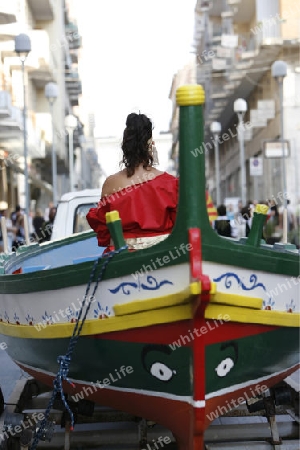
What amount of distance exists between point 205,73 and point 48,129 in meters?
16.3

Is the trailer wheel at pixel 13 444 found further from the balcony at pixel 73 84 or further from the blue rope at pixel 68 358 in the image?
the balcony at pixel 73 84

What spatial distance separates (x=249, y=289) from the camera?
4.54 m

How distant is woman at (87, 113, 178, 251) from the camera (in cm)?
499

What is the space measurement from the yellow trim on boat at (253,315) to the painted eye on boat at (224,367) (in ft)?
0.83

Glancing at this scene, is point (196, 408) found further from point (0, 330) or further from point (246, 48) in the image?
point (246, 48)

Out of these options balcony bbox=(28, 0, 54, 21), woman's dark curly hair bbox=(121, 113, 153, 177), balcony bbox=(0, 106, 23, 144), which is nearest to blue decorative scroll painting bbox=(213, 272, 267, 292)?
woman's dark curly hair bbox=(121, 113, 153, 177)

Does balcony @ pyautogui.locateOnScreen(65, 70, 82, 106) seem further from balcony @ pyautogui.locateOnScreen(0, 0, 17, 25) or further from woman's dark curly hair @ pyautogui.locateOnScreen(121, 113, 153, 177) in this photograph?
→ woman's dark curly hair @ pyautogui.locateOnScreen(121, 113, 153, 177)

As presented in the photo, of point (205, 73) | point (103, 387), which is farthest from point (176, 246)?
point (205, 73)

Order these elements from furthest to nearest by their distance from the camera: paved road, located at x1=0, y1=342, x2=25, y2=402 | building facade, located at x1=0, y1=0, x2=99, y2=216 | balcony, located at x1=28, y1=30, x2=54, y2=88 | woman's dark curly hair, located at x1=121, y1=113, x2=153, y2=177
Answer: balcony, located at x1=28, y1=30, x2=54, y2=88
building facade, located at x1=0, y1=0, x2=99, y2=216
paved road, located at x1=0, y1=342, x2=25, y2=402
woman's dark curly hair, located at x1=121, y1=113, x2=153, y2=177

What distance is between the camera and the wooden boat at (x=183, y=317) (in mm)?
4254

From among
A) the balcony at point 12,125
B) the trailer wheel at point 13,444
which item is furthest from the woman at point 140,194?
the balcony at point 12,125

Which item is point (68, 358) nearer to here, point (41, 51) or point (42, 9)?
point (41, 51)

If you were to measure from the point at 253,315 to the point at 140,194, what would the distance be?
3.25 feet

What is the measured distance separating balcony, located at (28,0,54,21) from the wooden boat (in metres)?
36.4
